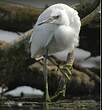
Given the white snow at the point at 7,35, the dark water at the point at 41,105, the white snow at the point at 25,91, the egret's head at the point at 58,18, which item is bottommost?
the white snow at the point at 25,91

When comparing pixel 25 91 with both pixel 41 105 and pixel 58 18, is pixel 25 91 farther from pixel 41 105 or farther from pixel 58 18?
pixel 58 18

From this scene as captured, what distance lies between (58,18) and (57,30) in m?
0.05

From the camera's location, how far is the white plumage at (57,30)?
73.9 inches

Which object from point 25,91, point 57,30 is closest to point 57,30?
point 57,30

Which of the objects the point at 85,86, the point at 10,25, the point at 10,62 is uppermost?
the point at 10,25

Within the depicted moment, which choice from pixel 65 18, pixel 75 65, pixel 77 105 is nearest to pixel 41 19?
pixel 65 18

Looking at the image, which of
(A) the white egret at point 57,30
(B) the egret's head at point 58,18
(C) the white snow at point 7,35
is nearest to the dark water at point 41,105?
(A) the white egret at point 57,30

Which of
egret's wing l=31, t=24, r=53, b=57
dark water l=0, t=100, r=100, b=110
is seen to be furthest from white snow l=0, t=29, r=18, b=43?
egret's wing l=31, t=24, r=53, b=57

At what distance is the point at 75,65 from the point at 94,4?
0.58 m

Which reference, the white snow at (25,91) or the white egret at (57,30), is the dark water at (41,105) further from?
the white snow at (25,91)

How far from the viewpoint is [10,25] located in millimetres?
3072

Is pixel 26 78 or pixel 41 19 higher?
pixel 41 19

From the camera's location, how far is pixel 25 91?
3121mm

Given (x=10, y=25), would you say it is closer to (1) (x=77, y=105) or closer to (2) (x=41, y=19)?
(1) (x=77, y=105)
